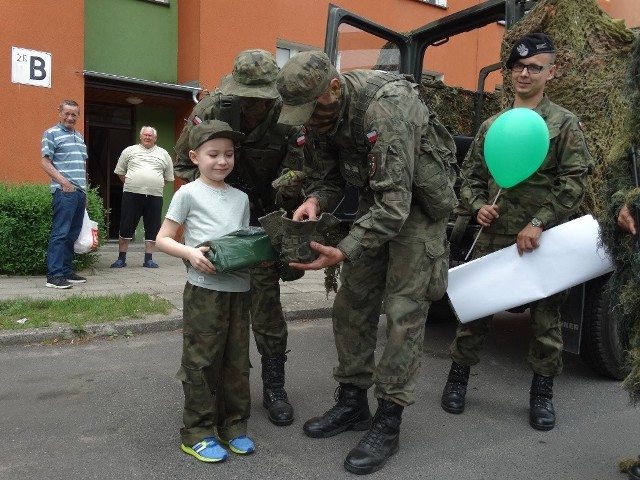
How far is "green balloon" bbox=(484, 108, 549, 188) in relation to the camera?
9.84 feet

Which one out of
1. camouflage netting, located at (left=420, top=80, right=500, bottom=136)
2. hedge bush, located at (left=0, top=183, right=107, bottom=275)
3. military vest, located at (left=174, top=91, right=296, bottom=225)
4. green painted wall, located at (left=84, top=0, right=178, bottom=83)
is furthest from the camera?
green painted wall, located at (left=84, top=0, right=178, bottom=83)

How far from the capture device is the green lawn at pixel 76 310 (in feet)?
15.3

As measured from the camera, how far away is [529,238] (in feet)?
10.3

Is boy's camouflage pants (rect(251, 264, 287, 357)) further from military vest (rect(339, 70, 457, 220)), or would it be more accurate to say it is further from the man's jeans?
the man's jeans

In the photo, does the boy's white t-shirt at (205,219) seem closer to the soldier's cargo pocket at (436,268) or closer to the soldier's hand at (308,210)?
the soldier's hand at (308,210)

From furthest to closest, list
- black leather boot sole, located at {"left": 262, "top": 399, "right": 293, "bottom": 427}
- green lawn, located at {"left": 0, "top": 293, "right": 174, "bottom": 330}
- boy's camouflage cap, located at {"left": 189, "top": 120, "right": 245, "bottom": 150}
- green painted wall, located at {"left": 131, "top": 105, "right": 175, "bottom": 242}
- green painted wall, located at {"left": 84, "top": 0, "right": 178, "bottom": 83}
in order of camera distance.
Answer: green painted wall, located at {"left": 131, "top": 105, "right": 175, "bottom": 242} < green painted wall, located at {"left": 84, "top": 0, "right": 178, "bottom": 83} < green lawn, located at {"left": 0, "top": 293, "right": 174, "bottom": 330} < black leather boot sole, located at {"left": 262, "top": 399, "right": 293, "bottom": 427} < boy's camouflage cap, located at {"left": 189, "top": 120, "right": 245, "bottom": 150}

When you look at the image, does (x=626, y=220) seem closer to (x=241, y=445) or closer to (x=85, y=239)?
(x=241, y=445)

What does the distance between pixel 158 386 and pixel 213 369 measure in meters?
1.06

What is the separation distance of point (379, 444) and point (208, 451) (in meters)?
0.74

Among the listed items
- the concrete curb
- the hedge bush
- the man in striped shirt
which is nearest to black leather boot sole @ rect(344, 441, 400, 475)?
the concrete curb

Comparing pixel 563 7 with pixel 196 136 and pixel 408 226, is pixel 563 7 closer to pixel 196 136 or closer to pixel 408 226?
pixel 408 226

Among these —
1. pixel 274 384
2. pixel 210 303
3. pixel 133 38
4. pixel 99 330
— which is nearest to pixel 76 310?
pixel 99 330

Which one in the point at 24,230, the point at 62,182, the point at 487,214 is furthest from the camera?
the point at 24,230

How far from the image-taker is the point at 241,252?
2469 mm
